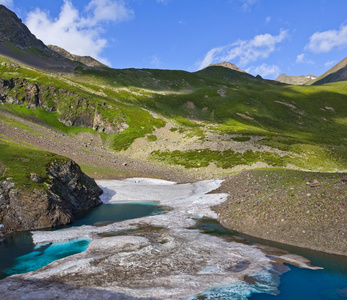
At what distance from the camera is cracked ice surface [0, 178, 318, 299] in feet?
58.1

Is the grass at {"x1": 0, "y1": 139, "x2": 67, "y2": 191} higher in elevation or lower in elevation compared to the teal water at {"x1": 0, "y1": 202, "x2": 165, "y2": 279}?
higher

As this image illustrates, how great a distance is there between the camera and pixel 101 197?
5234cm

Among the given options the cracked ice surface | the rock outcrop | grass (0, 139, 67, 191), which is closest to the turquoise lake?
the cracked ice surface

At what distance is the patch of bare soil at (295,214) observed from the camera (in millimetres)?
25625

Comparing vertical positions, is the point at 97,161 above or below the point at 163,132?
below

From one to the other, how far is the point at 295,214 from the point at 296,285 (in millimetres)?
11810

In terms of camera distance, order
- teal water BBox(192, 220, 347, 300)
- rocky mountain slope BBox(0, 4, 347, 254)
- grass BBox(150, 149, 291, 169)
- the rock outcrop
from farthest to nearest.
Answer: the rock outcrop < grass BBox(150, 149, 291, 169) < rocky mountain slope BBox(0, 4, 347, 254) < teal water BBox(192, 220, 347, 300)

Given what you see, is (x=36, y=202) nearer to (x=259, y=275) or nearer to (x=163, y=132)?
(x=259, y=275)

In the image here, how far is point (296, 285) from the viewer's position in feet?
60.9

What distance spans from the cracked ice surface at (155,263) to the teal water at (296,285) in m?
0.20

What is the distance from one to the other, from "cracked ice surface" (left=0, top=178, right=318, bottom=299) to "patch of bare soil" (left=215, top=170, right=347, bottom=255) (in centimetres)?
484

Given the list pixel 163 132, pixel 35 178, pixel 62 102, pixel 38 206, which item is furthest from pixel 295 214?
pixel 62 102

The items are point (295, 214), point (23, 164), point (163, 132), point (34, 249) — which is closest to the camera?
point (34, 249)

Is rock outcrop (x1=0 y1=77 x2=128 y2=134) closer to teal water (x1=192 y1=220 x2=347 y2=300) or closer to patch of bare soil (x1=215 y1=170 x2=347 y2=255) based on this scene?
patch of bare soil (x1=215 y1=170 x2=347 y2=255)
